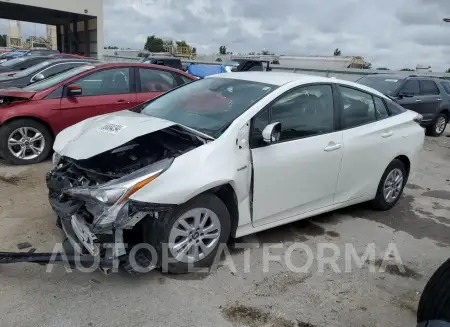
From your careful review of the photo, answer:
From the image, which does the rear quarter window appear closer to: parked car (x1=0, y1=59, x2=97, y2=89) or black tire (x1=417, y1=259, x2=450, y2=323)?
parked car (x1=0, y1=59, x2=97, y2=89)

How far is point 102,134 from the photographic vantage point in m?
3.53

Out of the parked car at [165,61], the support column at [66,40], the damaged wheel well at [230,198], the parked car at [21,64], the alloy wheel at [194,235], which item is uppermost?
the support column at [66,40]

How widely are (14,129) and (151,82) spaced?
7.56 ft

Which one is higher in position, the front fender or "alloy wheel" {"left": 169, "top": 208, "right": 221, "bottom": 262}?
the front fender

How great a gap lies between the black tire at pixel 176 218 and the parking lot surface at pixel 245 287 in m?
0.12

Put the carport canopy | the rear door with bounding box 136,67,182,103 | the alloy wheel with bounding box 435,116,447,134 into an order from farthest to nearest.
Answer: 1. the carport canopy
2. the alloy wheel with bounding box 435,116,447,134
3. the rear door with bounding box 136,67,182,103

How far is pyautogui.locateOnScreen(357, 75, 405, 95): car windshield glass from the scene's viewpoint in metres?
11.1

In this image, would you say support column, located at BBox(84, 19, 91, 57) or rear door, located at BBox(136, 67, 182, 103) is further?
support column, located at BBox(84, 19, 91, 57)

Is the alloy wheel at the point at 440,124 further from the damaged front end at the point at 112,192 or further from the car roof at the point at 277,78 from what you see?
the damaged front end at the point at 112,192

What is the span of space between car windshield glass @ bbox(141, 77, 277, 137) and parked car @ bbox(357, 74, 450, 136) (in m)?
7.86

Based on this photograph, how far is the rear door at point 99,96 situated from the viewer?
648 cm

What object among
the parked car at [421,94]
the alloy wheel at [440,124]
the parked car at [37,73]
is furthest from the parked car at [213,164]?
the alloy wheel at [440,124]

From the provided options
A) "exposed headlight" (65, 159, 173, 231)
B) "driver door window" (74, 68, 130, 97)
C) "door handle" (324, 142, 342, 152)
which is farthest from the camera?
"driver door window" (74, 68, 130, 97)

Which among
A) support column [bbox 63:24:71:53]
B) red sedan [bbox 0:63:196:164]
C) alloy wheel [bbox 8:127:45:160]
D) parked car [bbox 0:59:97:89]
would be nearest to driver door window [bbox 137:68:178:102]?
red sedan [bbox 0:63:196:164]
